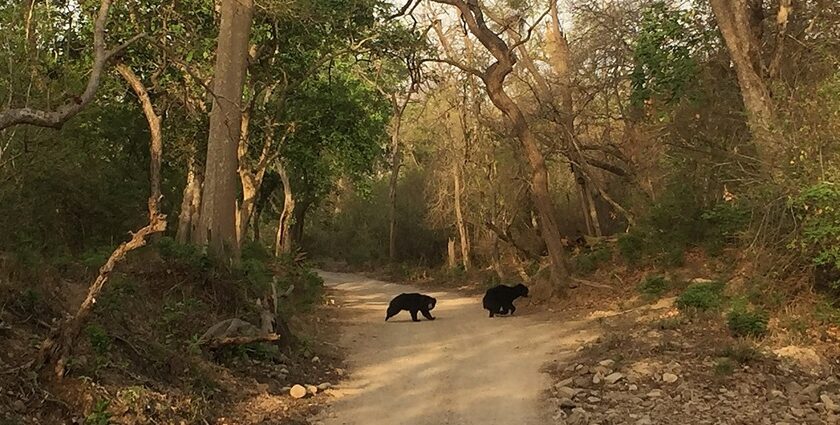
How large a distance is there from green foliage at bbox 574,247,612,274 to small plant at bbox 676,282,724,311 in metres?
6.43

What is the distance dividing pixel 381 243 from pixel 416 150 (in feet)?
20.7

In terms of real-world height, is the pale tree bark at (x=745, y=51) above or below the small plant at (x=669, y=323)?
above

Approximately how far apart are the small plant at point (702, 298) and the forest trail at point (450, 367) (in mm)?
1579

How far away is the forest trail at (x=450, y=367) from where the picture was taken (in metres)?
7.94

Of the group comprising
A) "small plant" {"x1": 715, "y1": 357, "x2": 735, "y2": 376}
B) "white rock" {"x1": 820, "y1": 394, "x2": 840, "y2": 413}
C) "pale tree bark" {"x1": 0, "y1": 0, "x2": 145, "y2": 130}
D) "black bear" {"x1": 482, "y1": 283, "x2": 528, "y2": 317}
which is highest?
"pale tree bark" {"x1": 0, "y1": 0, "x2": 145, "y2": 130}

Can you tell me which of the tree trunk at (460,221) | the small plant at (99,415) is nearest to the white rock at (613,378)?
the small plant at (99,415)

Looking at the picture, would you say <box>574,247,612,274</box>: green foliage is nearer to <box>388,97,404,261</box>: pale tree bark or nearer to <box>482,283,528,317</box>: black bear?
<box>482,283,528,317</box>: black bear

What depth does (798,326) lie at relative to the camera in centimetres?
988

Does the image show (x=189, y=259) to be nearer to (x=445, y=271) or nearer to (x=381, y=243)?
(x=445, y=271)

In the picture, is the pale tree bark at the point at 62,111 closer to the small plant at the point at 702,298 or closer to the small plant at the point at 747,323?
the small plant at the point at 747,323

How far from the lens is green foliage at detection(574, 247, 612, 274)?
19156 millimetres

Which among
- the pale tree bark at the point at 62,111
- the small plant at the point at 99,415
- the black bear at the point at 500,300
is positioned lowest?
the small plant at the point at 99,415

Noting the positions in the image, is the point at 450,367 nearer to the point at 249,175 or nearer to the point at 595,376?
the point at 595,376

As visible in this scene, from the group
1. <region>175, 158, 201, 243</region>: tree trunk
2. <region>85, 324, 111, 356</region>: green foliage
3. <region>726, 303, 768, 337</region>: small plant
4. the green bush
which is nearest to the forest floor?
<region>726, 303, 768, 337</region>: small plant
